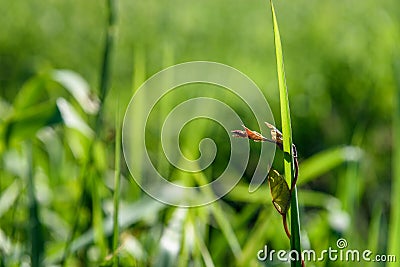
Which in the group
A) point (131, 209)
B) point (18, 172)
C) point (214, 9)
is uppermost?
point (214, 9)

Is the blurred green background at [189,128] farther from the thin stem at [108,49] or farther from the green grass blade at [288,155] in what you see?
the green grass blade at [288,155]

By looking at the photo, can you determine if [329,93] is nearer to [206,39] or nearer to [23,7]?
[206,39]

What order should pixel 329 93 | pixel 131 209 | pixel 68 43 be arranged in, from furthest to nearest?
pixel 68 43, pixel 329 93, pixel 131 209

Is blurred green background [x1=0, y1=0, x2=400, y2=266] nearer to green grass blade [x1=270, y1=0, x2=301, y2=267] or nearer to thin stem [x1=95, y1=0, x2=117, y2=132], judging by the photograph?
thin stem [x1=95, y1=0, x2=117, y2=132]

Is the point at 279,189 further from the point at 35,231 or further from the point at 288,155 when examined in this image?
the point at 35,231

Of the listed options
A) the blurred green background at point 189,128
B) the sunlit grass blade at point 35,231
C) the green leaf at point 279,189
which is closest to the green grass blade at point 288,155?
the green leaf at point 279,189

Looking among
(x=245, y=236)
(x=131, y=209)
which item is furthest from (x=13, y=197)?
(x=245, y=236)

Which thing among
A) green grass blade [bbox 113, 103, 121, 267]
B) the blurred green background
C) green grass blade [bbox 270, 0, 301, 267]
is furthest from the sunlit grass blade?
green grass blade [bbox 270, 0, 301, 267]

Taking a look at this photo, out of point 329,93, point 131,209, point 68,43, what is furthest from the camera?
point 68,43
